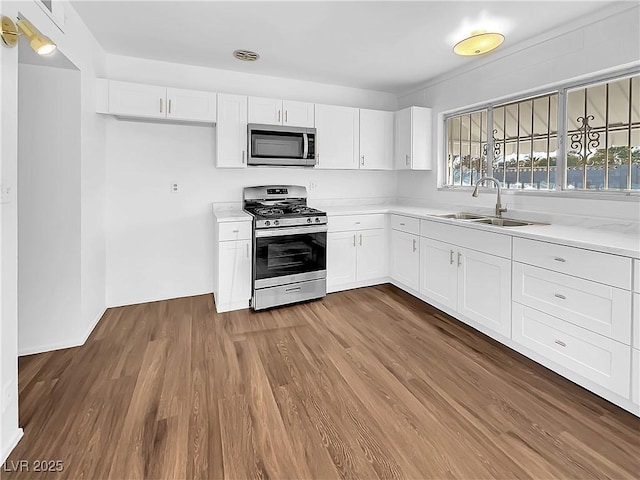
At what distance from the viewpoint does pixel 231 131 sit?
11.7 feet

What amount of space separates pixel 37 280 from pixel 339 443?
2.44m

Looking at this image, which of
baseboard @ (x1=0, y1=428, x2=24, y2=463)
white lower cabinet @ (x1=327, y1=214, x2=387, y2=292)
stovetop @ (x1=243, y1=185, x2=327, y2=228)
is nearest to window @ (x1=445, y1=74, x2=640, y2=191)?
white lower cabinet @ (x1=327, y1=214, x2=387, y2=292)

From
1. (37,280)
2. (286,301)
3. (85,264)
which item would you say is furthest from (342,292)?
(37,280)

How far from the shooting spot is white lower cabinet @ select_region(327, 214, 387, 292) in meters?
3.95

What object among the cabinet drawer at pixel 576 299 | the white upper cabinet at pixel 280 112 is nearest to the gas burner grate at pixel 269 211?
the white upper cabinet at pixel 280 112

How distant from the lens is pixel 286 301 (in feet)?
11.8

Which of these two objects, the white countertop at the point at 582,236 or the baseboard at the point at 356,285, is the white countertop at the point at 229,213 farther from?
the white countertop at the point at 582,236

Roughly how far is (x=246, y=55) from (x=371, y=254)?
245 cm

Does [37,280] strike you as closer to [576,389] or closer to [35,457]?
[35,457]

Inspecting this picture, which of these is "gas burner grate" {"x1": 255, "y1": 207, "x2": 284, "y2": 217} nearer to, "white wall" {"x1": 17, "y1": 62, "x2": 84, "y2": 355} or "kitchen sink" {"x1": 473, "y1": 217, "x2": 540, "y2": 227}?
"white wall" {"x1": 17, "y1": 62, "x2": 84, "y2": 355}

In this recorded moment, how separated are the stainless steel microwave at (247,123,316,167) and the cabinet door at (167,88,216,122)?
0.40 metres

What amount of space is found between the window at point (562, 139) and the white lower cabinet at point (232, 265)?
2.58 m

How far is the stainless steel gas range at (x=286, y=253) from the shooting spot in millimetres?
3443

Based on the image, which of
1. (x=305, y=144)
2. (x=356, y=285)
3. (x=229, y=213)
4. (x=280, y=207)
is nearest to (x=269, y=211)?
(x=280, y=207)
